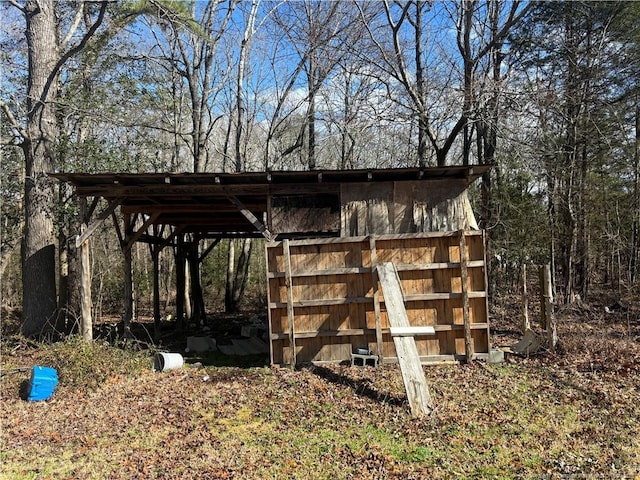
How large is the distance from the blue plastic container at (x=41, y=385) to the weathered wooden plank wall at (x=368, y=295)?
3.30 metres

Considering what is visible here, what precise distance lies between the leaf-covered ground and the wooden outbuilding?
0.50 meters

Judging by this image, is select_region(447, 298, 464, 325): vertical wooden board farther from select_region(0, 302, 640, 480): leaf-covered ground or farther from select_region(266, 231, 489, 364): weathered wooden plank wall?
select_region(0, 302, 640, 480): leaf-covered ground

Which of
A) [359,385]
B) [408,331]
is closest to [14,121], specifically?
[359,385]

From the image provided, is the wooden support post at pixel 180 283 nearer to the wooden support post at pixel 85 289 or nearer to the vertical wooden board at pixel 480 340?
the wooden support post at pixel 85 289

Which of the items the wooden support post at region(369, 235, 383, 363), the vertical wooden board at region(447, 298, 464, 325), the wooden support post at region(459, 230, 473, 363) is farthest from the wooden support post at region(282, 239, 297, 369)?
the wooden support post at region(459, 230, 473, 363)

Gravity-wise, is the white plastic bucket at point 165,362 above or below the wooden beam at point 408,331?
below

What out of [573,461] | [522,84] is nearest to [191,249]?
[522,84]

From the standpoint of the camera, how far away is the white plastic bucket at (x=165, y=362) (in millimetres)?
7660

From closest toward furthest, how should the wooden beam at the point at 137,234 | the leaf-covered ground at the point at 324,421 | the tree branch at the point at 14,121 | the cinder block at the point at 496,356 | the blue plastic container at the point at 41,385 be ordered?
the leaf-covered ground at the point at 324,421 < the blue plastic container at the point at 41,385 < the cinder block at the point at 496,356 < the wooden beam at the point at 137,234 < the tree branch at the point at 14,121

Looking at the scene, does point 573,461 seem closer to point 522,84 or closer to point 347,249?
point 347,249

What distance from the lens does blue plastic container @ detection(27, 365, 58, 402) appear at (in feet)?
20.6

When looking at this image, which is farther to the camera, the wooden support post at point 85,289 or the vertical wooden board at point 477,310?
the wooden support post at point 85,289

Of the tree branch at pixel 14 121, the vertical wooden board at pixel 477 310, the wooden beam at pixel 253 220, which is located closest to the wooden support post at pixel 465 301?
the vertical wooden board at pixel 477 310

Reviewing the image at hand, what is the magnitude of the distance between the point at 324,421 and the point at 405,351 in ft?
4.75
